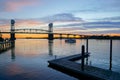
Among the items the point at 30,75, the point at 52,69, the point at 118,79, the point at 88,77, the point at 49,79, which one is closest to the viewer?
the point at 118,79

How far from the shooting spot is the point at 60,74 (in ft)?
61.4

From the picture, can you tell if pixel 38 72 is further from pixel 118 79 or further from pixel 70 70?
pixel 118 79

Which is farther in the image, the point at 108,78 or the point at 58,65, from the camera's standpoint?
the point at 58,65

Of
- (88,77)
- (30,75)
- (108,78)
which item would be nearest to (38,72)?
(30,75)

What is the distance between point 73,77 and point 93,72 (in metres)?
2.27

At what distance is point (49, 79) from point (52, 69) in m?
3.95

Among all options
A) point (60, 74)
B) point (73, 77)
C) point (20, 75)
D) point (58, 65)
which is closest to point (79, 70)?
point (73, 77)

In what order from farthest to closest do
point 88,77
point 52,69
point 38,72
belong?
point 52,69 → point 38,72 → point 88,77

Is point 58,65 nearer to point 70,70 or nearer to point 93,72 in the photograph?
point 70,70

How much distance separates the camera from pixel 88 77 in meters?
15.7

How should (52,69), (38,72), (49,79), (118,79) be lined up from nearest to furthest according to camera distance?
(118,79) → (49,79) → (38,72) → (52,69)

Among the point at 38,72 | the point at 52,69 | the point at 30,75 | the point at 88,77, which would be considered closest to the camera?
the point at 88,77

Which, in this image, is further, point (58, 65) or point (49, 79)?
point (58, 65)

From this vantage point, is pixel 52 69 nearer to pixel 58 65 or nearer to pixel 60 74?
pixel 58 65
